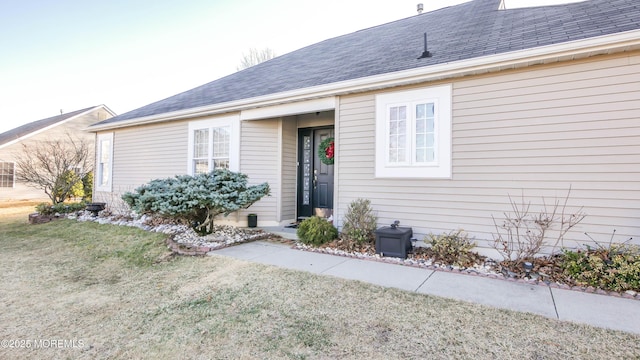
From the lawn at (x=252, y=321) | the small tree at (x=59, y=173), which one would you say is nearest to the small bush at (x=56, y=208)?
the small tree at (x=59, y=173)

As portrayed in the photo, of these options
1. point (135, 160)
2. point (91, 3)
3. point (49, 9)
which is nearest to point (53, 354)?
point (135, 160)

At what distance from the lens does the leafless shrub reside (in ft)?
12.1

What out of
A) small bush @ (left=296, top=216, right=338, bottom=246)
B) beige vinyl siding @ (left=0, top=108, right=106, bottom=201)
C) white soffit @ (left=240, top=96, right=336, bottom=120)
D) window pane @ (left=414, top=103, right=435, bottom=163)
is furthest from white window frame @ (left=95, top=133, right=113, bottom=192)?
window pane @ (left=414, top=103, right=435, bottom=163)

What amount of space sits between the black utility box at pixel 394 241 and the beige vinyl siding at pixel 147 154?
541cm

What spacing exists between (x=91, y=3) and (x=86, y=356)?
11298mm

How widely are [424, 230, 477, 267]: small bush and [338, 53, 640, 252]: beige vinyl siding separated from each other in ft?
0.70

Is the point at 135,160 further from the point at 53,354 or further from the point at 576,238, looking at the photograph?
the point at 576,238

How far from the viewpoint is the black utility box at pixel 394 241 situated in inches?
167

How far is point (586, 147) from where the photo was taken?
3.62m

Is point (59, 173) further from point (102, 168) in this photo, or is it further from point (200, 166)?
point (200, 166)

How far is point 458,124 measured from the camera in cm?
436

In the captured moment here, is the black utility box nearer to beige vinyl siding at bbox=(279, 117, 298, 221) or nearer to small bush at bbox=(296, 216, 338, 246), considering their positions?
small bush at bbox=(296, 216, 338, 246)

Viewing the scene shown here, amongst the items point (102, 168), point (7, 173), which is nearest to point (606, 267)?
point (102, 168)

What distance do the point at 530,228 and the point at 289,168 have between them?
15.9 feet
